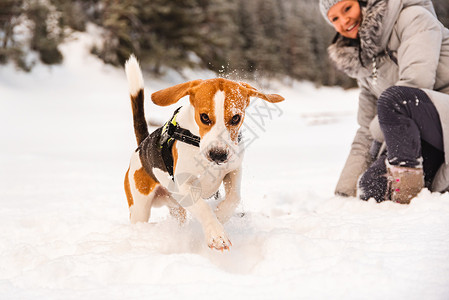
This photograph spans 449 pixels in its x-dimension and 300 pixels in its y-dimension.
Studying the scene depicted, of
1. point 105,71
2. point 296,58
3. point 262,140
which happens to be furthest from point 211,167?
point 296,58

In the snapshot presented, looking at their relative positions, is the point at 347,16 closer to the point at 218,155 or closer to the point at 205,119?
the point at 205,119

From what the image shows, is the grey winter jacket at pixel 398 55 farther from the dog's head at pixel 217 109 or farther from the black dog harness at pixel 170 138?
the black dog harness at pixel 170 138

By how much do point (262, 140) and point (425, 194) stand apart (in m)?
7.79

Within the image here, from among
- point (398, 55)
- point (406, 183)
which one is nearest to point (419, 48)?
point (398, 55)

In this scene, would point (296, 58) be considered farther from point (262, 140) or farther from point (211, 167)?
point (211, 167)

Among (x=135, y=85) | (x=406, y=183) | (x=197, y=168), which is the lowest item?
(x=406, y=183)

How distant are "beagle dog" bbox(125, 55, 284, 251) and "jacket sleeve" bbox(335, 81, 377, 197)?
137 cm

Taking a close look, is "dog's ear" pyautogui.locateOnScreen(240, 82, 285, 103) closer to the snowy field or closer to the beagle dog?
the beagle dog

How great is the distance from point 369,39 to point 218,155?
5.91 feet

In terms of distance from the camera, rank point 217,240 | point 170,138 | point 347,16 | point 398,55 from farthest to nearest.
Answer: point 347,16 → point 398,55 → point 170,138 → point 217,240

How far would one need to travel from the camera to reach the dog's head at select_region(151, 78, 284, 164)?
180 cm

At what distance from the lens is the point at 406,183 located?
8.39 ft

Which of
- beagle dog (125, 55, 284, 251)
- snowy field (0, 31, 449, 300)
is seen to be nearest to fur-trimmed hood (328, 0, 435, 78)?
snowy field (0, 31, 449, 300)

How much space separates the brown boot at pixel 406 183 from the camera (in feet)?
8.35
